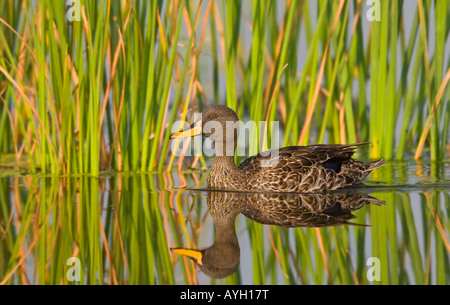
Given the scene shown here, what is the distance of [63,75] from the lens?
27.6 ft

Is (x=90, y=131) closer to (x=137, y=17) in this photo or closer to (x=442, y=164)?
(x=137, y=17)

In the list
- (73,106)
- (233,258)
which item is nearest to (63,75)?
(73,106)

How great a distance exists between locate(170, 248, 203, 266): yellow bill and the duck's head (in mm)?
2172

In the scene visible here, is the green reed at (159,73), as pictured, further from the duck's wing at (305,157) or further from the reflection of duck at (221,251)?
the reflection of duck at (221,251)

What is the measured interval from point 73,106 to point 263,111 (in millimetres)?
2045

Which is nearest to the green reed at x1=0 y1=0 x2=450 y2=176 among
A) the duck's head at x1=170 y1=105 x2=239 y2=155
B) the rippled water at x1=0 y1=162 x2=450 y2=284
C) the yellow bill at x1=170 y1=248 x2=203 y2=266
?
the duck's head at x1=170 y1=105 x2=239 y2=155

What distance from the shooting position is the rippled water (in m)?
5.58

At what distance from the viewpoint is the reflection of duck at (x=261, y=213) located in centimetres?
593

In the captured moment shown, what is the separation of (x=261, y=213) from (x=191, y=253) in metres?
1.35

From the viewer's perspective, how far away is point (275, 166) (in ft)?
26.9

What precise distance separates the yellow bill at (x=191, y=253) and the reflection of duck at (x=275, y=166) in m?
2.09

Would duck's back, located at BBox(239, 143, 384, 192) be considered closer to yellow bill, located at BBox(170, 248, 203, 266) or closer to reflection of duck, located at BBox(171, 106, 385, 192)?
reflection of duck, located at BBox(171, 106, 385, 192)

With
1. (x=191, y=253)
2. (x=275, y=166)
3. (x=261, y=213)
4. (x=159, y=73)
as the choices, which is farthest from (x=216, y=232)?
(x=159, y=73)
